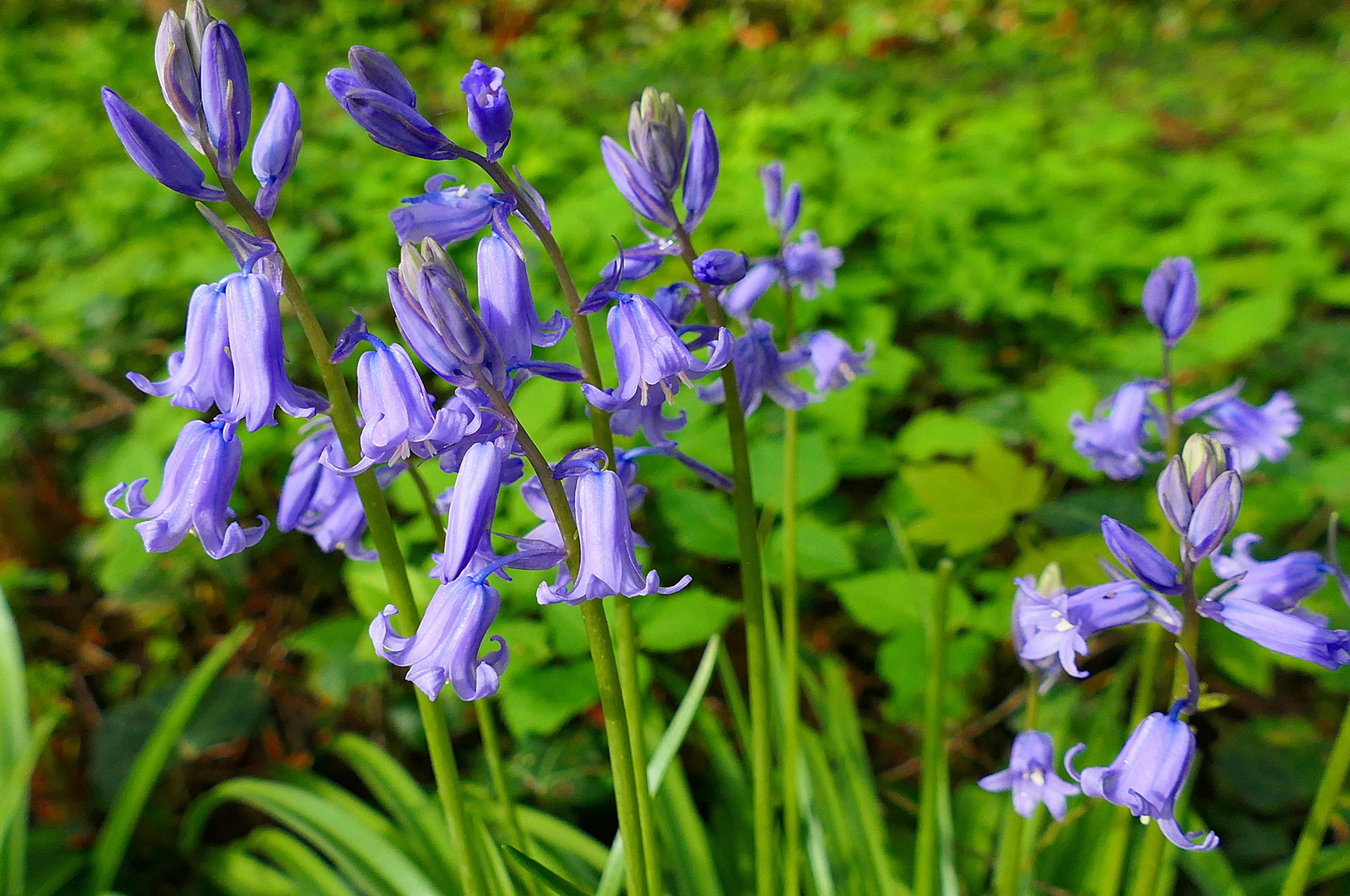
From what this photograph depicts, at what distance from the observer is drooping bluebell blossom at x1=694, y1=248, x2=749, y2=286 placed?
40.8 inches

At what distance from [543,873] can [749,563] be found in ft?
1.52

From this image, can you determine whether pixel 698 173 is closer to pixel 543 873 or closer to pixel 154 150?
pixel 154 150

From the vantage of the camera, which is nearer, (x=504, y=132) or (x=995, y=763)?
(x=504, y=132)

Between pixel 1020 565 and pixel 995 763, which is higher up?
pixel 1020 565

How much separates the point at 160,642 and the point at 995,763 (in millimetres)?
2794

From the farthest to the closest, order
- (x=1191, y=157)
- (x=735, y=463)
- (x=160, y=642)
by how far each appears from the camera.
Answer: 1. (x=1191, y=157)
2. (x=160, y=642)
3. (x=735, y=463)

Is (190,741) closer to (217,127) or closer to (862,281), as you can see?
(217,127)

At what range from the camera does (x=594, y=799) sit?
224 centimetres

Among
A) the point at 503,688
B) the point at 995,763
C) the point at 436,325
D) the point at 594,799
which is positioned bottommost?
the point at 995,763

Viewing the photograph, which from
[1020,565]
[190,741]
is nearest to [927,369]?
[1020,565]

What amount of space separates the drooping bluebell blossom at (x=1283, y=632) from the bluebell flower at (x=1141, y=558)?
0.15ft

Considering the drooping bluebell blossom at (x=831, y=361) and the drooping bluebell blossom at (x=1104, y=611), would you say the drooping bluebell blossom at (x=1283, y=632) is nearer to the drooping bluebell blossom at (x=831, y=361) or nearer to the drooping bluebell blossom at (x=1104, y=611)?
the drooping bluebell blossom at (x=1104, y=611)

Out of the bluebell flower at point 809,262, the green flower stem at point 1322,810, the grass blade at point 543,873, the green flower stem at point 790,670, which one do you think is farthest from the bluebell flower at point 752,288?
the green flower stem at point 1322,810

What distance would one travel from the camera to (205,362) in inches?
36.5
